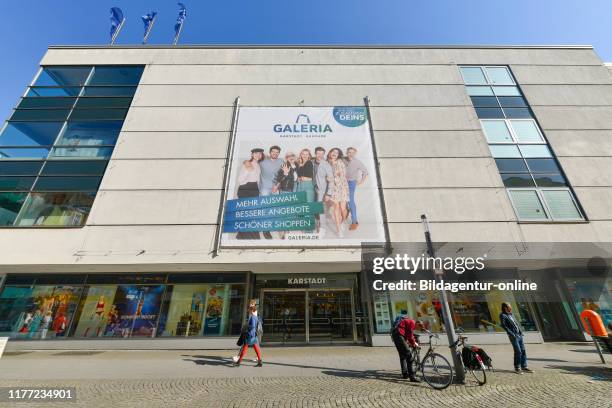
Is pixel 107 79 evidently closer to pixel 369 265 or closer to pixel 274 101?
pixel 274 101

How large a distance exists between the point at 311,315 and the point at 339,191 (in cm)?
570

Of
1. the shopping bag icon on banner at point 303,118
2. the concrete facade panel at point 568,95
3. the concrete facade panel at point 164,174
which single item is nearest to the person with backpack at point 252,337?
the concrete facade panel at point 164,174

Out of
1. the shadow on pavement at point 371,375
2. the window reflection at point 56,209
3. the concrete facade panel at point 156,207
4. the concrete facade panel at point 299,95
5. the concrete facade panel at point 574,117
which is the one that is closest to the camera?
the shadow on pavement at point 371,375

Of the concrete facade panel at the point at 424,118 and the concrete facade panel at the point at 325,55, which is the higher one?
the concrete facade panel at the point at 325,55

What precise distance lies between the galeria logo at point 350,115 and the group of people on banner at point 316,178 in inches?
70.7

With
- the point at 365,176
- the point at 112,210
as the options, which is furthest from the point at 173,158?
the point at 365,176

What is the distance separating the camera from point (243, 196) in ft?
40.7

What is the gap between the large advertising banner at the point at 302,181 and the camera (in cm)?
1162

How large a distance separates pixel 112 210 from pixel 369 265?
11571mm

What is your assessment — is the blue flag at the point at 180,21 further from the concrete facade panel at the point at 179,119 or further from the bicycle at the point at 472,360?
the bicycle at the point at 472,360

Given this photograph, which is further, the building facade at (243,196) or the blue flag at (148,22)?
the blue flag at (148,22)

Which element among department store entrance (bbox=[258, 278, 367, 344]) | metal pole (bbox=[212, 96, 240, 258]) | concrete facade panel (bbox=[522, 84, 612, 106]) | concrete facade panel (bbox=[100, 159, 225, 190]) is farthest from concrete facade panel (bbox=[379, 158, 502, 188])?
concrete facade panel (bbox=[100, 159, 225, 190])

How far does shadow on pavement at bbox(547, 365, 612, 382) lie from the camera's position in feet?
20.2

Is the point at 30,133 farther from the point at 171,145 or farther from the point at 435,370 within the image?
the point at 435,370
